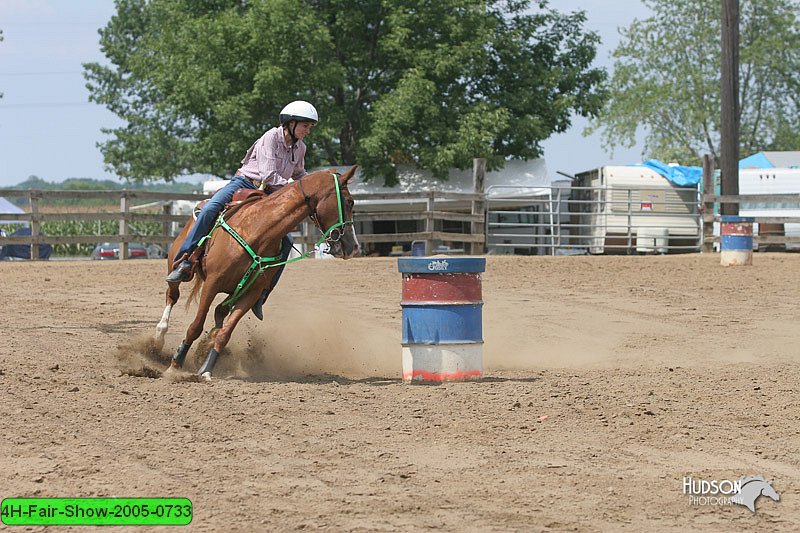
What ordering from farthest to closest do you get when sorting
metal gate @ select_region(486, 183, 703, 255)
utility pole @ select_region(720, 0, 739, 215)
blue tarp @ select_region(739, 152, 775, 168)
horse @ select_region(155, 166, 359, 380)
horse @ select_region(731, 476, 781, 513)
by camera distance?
blue tarp @ select_region(739, 152, 775, 168), metal gate @ select_region(486, 183, 703, 255), utility pole @ select_region(720, 0, 739, 215), horse @ select_region(155, 166, 359, 380), horse @ select_region(731, 476, 781, 513)

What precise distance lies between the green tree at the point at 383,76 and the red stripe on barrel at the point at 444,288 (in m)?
21.4

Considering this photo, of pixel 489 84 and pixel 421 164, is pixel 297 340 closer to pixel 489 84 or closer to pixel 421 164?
pixel 421 164

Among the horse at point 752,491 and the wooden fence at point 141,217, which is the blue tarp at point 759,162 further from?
the horse at point 752,491

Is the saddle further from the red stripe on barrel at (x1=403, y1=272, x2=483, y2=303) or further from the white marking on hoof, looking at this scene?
the red stripe on barrel at (x1=403, y1=272, x2=483, y2=303)

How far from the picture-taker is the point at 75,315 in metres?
14.4

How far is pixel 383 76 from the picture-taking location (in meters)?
34.0

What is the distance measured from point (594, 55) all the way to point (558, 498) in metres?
30.9

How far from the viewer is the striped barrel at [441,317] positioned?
31.8 ft

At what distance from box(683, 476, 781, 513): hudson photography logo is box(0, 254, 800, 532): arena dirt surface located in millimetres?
64

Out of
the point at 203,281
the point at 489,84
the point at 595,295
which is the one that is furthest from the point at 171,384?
the point at 489,84

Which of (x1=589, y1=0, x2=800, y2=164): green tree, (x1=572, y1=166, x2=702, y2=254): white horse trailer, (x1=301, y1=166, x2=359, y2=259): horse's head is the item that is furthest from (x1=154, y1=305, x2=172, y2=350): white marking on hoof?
(x1=589, y1=0, x2=800, y2=164): green tree

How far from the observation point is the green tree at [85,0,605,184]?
3116cm

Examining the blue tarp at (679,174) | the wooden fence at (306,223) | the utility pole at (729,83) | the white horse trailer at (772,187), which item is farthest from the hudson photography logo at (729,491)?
the white horse trailer at (772,187)

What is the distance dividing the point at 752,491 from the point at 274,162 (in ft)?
18.9
